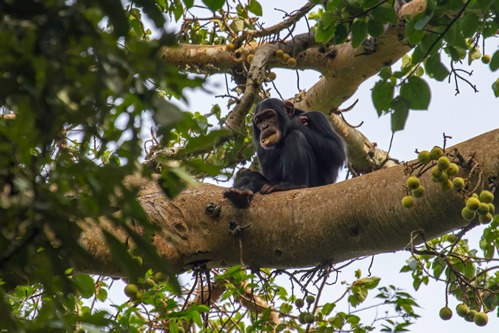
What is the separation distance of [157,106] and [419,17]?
101 inches

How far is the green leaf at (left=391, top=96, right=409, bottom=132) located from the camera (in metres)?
3.83

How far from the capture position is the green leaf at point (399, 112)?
3.83m

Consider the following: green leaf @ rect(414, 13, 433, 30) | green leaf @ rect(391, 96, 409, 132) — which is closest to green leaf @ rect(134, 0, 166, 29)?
green leaf @ rect(414, 13, 433, 30)

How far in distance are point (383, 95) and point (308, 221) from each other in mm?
780

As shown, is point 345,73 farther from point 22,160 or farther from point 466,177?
point 22,160

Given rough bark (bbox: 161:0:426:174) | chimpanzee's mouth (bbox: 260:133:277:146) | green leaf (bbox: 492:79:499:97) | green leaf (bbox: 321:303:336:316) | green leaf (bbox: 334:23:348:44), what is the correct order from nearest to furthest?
green leaf (bbox: 334:23:348:44) → green leaf (bbox: 321:303:336:316) → green leaf (bbox: 492:79:499:97) → rough bark (bbox: 161:0:426:174) → chimpanzee's mouth (bbox: 260:133:277:146)

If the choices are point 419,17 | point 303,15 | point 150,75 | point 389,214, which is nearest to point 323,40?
point 419,17

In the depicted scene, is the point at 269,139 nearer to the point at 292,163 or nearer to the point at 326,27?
the point at 292,163

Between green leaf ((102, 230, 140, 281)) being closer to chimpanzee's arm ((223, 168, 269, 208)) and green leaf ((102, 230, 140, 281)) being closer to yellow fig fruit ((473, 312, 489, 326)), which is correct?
chimpanzee's arm ((223, 168, 269, 208))

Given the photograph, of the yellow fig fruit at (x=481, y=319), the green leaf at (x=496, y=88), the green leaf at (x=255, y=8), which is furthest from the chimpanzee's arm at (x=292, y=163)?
the yellow fig fruit at (x=481, y=319)

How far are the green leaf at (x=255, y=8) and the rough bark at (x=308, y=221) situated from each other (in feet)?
9.80

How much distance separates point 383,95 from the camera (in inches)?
153

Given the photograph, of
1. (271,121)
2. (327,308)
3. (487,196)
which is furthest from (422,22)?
(271,121)

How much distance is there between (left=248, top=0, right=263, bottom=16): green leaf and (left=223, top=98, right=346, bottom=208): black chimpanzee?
81 centimetres
